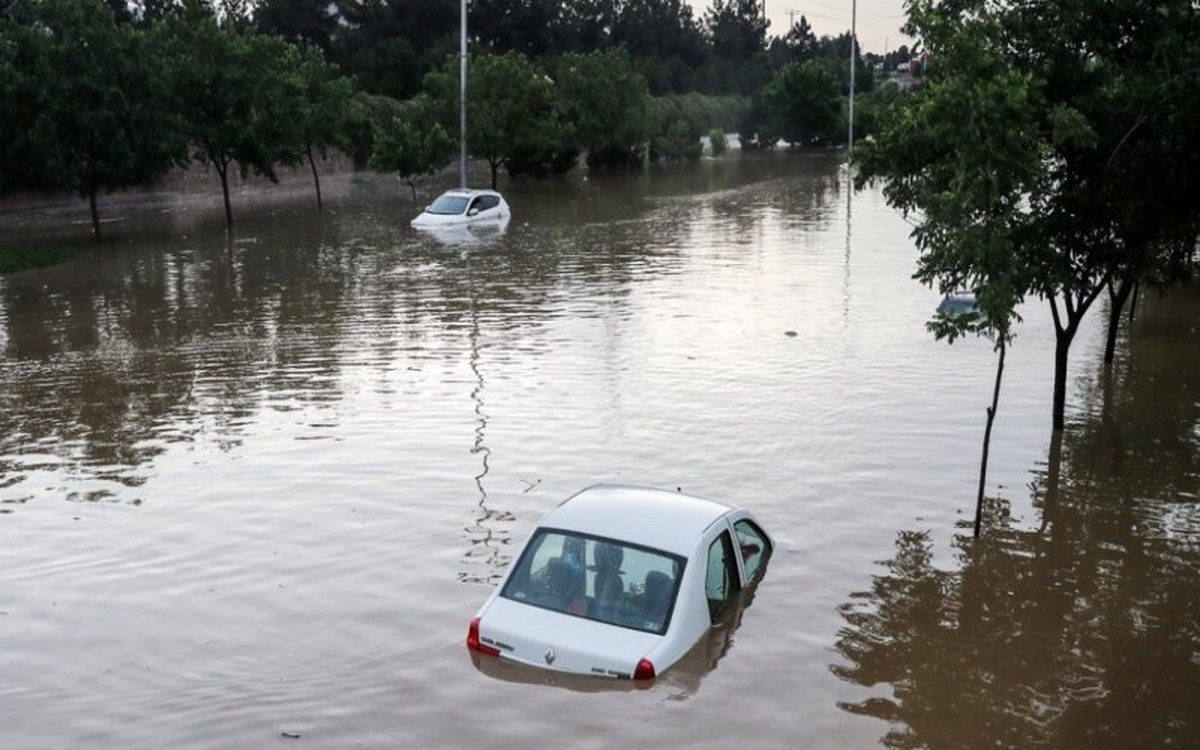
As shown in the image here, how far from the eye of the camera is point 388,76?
8569cm

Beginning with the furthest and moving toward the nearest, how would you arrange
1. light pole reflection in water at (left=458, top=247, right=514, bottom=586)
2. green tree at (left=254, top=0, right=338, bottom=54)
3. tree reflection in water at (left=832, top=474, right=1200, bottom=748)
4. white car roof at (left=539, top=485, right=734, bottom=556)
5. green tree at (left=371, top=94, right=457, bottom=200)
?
green tree at (left=254, top=0, right=338, bottom=54), green tree at (left=371, top=94, right=457, bottom=200), light pole reflection in water at (left=458, top=247, right=514, bottom=586), white car roof at (left=539, top=485, right=734, bottom=556), tree reflection in water at (left=832, top=474, right=1200, bottom=748)

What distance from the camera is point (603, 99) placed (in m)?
74.1

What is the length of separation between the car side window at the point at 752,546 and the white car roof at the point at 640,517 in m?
0.78

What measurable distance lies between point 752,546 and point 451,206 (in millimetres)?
33299

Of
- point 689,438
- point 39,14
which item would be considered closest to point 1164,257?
point 689,438

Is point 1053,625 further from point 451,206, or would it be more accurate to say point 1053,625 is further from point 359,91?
point 359,91

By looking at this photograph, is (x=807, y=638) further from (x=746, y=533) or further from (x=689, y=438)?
(x=689, y=438)

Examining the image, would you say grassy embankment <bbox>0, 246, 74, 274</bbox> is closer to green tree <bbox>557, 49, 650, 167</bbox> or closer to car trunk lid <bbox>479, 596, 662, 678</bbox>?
car trunk lid <bbox>479, 596, 662, 678</bbox>

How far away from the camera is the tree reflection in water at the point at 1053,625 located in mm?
8906

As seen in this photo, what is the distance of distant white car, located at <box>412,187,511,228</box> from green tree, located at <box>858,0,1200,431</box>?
28.2m

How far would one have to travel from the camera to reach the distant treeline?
1448 inches

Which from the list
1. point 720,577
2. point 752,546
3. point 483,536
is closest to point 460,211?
point 483,536

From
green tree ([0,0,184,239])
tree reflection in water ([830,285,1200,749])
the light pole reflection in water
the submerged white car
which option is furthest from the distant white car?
the submerged white car

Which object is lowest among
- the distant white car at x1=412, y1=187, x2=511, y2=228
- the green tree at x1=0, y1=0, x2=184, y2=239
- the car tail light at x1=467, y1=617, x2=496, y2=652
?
the car tail light at x1=467, y1=617, x2=496, y2=652
